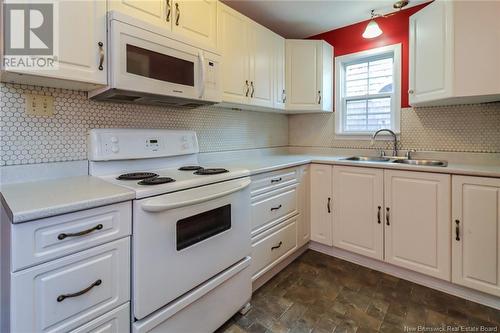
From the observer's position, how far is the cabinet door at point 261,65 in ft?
7.69

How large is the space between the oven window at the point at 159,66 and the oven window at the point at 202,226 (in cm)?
81

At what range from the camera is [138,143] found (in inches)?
68.2

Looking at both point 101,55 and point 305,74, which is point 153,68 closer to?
point 101,55

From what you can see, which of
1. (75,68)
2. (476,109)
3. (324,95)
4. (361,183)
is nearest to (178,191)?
(75,68)

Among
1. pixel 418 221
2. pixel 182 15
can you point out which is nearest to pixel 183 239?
pixel 182 15

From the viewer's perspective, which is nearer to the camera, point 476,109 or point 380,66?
point 476,109

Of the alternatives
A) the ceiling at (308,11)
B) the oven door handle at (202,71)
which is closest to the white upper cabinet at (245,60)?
the ceiling at (308,11)

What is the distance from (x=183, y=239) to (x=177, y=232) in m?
0.06

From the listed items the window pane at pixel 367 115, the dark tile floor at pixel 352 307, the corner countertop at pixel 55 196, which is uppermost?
the window pane at pixel 367 115

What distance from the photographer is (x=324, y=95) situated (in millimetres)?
2912

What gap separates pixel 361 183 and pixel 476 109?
1116mm

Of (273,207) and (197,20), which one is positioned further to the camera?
(273,207)

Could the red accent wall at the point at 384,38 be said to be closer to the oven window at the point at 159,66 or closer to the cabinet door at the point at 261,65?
the cabinet door at the point at 261,65

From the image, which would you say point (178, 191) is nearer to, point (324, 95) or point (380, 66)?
point (324, 95)
